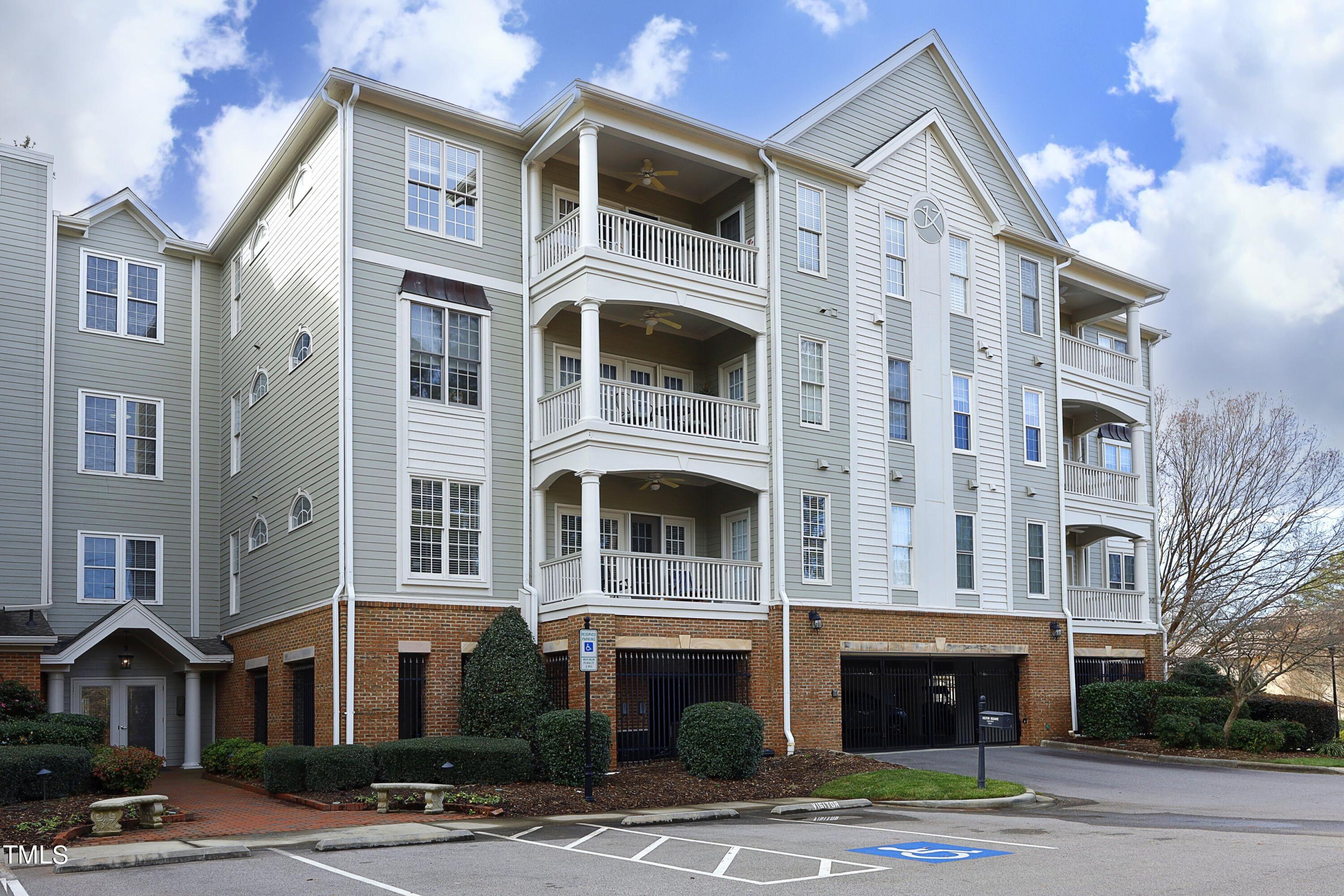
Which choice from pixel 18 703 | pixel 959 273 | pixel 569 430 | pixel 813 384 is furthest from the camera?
pixel 959 273

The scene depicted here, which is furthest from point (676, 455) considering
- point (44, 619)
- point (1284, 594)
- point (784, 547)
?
point (1284, 594)

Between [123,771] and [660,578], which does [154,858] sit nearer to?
[123,771]

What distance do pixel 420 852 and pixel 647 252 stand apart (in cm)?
1368

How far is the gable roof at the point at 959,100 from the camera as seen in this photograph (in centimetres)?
2702

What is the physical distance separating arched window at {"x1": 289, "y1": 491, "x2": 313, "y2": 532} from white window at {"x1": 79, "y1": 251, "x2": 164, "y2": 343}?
7.48m

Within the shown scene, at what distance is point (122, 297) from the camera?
94.0ft

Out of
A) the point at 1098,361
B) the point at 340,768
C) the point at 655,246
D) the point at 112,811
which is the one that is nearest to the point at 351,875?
the point at 112,811

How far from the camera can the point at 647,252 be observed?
79.8 feet

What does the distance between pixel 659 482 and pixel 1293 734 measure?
15352 mm

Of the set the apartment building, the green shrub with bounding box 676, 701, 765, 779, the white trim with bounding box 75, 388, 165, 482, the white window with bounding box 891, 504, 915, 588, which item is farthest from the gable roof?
the white trim with bounding box 75, 388, 165, 482

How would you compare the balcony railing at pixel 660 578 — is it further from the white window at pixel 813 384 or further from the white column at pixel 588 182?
the white column at pixel 588 182

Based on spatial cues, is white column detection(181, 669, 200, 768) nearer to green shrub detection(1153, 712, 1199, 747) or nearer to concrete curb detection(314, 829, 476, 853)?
concrete curb detection(314, 829, 476, 853)

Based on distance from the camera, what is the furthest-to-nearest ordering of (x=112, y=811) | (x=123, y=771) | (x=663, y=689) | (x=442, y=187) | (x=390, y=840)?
(x=442, y=187)
(x=663, y=689)
(x=123, y=771)
(x=112, y=811)
(x=390, y=840)

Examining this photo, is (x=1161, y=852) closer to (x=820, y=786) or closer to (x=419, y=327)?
(x=820, y=786)
